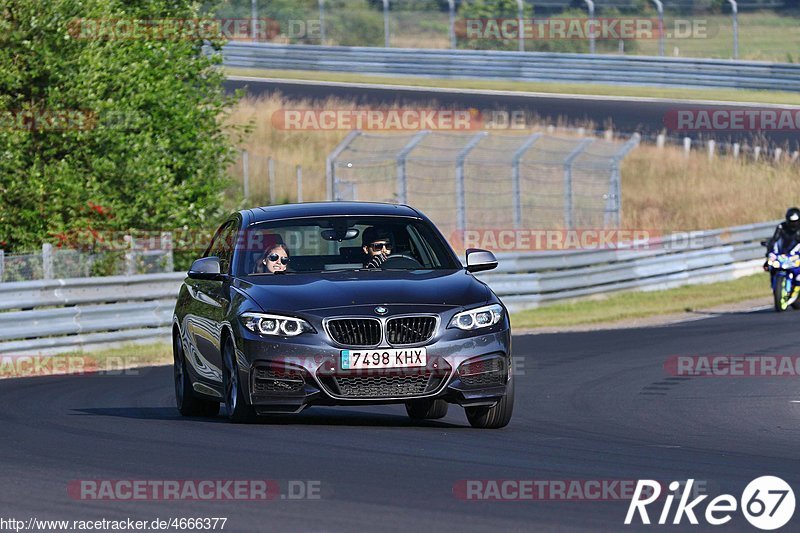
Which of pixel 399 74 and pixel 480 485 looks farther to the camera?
pixel 399 74

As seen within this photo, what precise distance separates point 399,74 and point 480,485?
4298 cm

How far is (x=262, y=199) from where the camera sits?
34531 millimetres

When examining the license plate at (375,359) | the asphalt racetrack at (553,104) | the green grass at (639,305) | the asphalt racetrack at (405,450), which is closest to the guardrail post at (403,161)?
the green grass at (639,305)

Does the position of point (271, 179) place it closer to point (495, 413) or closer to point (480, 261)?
point (480, 261)

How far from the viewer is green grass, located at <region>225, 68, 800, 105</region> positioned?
45.4 m

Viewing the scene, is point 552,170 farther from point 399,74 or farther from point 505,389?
→ point 505,389

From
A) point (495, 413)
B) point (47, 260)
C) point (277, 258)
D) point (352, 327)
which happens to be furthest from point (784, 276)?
point (352, 327)

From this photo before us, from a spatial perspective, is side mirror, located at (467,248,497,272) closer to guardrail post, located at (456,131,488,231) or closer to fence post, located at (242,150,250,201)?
guardrail post, located at (456,131,488,231)

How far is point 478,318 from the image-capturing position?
33.7 ft

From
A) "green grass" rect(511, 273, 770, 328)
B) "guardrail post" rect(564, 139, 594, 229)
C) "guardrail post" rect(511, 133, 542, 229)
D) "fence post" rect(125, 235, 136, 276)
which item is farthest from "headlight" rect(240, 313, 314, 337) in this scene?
"guardrail post" rect(564, 139, 594, 229)

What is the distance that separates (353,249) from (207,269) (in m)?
1.04

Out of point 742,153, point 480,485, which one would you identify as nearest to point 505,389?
point 480,485

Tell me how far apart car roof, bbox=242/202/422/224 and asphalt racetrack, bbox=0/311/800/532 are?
1.48 metres

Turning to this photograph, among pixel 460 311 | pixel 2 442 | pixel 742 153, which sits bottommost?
pixel 742 153
